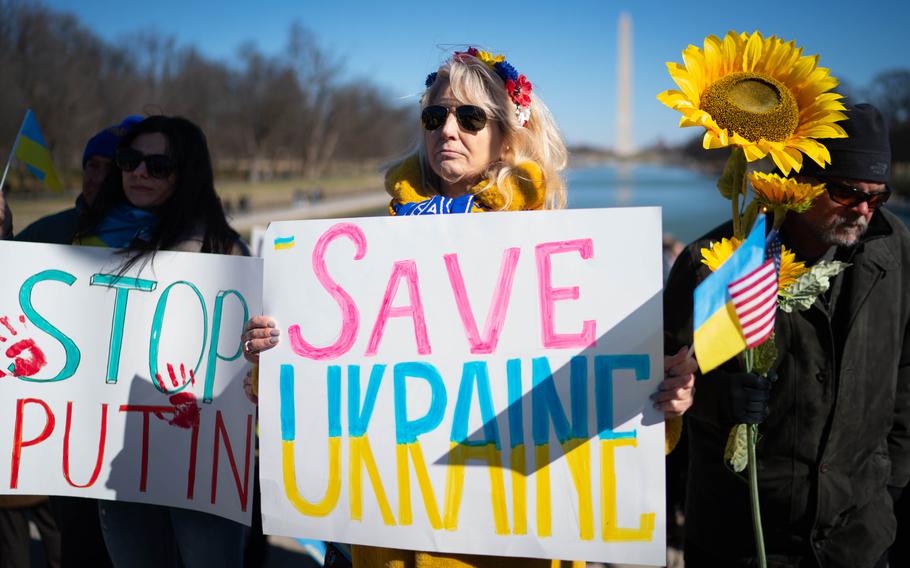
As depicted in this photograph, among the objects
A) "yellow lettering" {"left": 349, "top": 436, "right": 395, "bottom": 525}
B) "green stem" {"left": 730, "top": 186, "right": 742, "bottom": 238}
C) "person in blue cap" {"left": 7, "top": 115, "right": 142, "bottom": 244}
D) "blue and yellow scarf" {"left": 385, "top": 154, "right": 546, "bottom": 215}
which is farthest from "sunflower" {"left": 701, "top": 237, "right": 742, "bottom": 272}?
"person in blue cap" {"left": 7, "top": 115, "right": 142, "bottom": 244}

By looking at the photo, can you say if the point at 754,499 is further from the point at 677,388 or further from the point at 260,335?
the point at 260,335

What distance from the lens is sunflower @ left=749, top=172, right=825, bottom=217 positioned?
1452mm

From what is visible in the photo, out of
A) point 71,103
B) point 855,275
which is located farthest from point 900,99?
point 855,275

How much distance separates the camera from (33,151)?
2840 millimetres

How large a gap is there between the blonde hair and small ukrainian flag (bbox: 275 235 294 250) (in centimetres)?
42

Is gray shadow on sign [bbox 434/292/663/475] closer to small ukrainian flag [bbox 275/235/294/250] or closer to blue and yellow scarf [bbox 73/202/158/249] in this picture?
Answer: small ukrainian flag [bbox 275/235/294/250]

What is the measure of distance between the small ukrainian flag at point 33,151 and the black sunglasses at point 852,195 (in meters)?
2.84

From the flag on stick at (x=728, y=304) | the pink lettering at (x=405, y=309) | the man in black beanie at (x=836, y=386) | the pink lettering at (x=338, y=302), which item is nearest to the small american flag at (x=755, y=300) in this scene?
the flag on stick at (x=728, y=304)

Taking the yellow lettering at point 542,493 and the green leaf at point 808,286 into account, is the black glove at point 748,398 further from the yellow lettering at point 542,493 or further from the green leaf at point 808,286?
the yellow lettering at point 542,493

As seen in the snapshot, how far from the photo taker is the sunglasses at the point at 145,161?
2.28 m

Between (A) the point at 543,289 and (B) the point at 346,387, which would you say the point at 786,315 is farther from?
(B) the point at 346,387

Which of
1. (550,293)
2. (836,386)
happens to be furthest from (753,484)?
(550,293)

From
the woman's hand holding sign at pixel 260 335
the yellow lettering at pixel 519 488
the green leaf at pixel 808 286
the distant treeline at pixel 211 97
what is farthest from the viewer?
the distant treeline at pixel 211 97

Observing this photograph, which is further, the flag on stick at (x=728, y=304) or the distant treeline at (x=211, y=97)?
the distant treeline at (x=211, y=97)
